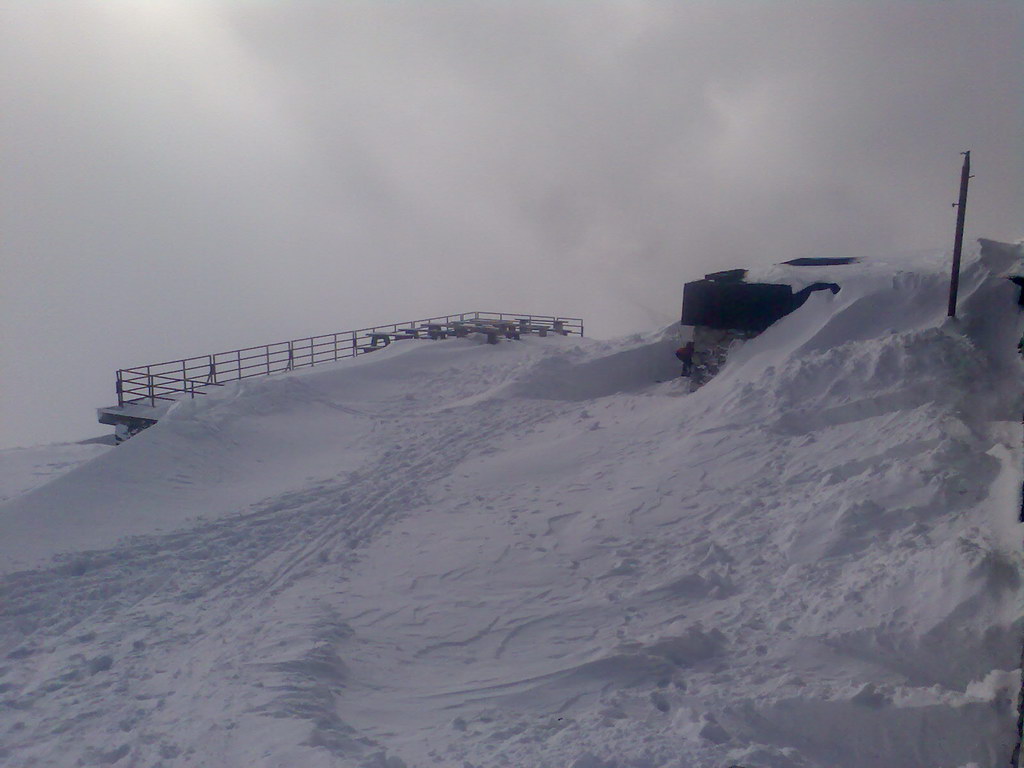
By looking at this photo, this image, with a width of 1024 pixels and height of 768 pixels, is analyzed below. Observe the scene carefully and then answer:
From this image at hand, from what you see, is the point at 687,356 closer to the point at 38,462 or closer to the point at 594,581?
the point at 594,581

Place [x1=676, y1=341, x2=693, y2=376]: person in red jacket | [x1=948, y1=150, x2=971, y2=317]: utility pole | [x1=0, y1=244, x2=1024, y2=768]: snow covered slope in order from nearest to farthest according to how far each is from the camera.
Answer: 1. [x1=0, y1=244, x2=1024, y2=768]: snow covered slope
2. [x1=948, y1=150, x2=971, y2=317]: utility pole
3. [x1=676, y1=341, x2=693, y2=376]: person in red jacket

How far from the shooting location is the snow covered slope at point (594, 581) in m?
5.82

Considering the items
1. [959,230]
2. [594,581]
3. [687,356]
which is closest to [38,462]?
[687,356]

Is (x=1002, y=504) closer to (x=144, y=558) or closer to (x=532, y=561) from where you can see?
(x=532, y=561)

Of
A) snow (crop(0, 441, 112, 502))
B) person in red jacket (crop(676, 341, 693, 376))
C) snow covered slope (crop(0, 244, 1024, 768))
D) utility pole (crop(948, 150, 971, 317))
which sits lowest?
snow (crop(0, 441, 112, 502))

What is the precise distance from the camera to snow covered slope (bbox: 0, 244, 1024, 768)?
5824mm

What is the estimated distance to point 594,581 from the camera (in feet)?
27.6

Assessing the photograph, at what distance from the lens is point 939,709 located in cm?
559

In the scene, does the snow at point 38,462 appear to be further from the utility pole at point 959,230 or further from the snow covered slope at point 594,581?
→ the utility pole at point 959,230

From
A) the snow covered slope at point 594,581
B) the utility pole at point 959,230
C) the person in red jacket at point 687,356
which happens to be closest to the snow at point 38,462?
the snow covered slope at point 594,581

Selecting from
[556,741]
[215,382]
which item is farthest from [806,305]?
[215,382]

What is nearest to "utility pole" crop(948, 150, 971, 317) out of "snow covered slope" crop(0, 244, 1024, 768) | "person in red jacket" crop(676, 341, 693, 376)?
"snow covered slope" crop(0, 244, 1024, 768)

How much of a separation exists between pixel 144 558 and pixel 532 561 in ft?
15.7

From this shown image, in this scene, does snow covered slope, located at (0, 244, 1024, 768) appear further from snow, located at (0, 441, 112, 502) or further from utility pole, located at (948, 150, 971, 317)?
snow, located at (0, 441, 112, 502)
